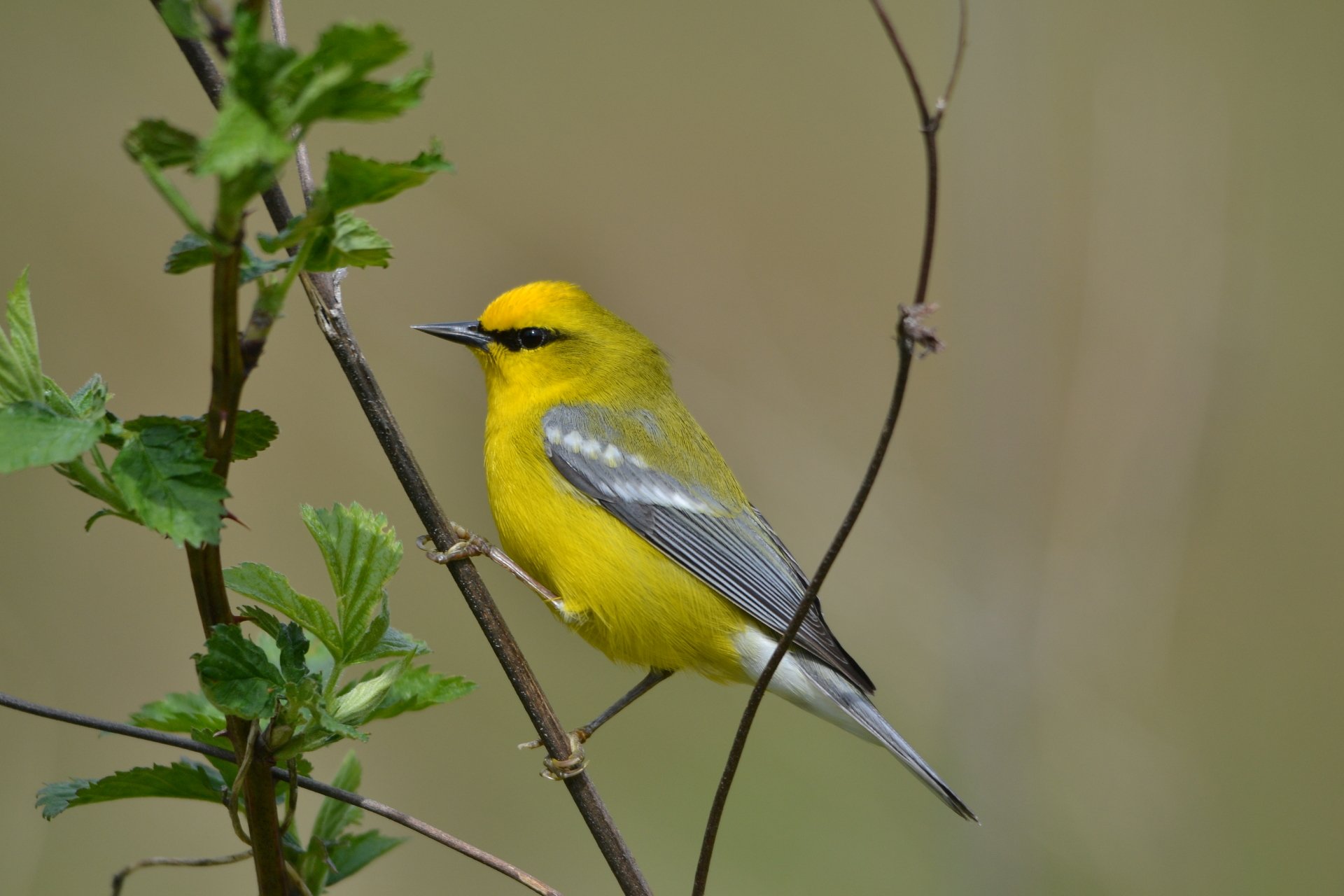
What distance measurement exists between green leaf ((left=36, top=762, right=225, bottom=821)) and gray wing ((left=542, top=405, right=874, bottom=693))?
76.1 inches

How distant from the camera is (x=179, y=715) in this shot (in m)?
1.62

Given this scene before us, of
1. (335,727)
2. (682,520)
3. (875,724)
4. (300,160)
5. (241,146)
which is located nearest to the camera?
(241,146)

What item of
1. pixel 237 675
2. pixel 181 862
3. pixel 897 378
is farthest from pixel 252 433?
pixel 897 378

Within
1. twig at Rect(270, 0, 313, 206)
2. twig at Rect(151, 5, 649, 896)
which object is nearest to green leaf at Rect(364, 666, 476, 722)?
twig at Rect(151, 5, 649, 896)

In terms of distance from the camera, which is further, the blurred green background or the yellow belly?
the blurred green background

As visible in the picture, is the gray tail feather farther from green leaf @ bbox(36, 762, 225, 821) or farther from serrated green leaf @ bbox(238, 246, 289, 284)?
serrated green leaf @ bbox(238, 246, 289, 284)

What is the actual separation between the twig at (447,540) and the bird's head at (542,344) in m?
1.74

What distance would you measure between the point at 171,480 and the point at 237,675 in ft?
0.93

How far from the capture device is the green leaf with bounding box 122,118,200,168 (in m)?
1.03

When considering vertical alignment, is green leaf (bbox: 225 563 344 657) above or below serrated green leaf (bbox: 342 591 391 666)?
above

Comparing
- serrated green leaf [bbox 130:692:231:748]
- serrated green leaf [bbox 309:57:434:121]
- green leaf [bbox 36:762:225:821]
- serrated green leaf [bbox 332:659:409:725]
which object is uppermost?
serrated green leaf [bbox 309:57:434:121]

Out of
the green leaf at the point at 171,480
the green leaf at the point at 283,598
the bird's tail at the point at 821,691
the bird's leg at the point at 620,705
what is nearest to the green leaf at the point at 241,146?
the green leaf at the point at 171,480

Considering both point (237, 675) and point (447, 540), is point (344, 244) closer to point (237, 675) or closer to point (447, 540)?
point (237, 675)

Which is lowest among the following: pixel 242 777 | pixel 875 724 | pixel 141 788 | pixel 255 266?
pixel 875 724
